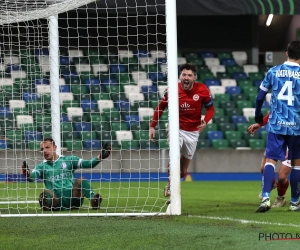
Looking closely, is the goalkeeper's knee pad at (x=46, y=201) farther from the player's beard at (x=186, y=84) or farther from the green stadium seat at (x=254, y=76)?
the green stadium seat at (x=254, y=76)

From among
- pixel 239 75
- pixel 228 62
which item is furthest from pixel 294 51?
pixel 228 62

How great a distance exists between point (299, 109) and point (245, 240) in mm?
2872

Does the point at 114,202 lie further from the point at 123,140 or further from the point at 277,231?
the point at 123,140

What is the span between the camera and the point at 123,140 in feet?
66.5

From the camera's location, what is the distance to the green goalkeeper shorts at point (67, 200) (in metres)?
10.2

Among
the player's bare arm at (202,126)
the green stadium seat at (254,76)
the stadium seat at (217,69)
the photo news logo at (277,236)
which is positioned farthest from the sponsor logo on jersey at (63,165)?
the stadium seat at (217,69)

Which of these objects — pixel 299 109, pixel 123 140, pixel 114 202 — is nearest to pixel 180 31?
pixel 123 140

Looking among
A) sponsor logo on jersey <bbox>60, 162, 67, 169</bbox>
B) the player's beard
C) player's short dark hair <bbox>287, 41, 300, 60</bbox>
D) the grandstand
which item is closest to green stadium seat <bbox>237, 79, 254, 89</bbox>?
the grandstand

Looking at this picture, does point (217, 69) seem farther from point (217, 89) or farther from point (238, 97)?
point (238, 97)

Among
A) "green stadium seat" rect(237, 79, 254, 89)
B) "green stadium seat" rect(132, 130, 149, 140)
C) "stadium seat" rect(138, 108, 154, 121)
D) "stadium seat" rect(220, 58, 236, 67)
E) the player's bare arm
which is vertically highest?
"stadium seat" rect(220, 58, 236, 67)

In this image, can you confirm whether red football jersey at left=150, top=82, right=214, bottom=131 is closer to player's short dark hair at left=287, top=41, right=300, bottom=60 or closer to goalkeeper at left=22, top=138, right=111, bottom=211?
goalkeeper at left=22, top=138, right=111, bottom=211

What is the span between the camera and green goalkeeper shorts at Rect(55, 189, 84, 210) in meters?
10.2

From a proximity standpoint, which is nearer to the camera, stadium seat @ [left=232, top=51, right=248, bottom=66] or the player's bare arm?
the player's bare arm

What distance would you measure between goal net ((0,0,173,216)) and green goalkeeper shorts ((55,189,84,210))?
0.47 feet
